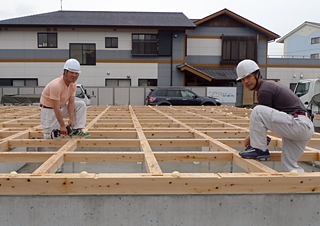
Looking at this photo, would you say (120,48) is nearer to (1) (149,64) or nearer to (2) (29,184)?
(1) (149,64)

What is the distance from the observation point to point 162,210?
235 cm

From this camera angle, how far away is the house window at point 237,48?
61.8 ft

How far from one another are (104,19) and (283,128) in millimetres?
17318

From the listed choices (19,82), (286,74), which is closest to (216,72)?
(286,74)

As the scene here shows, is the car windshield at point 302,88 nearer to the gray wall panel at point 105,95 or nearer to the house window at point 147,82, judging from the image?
the house window at point 147,82

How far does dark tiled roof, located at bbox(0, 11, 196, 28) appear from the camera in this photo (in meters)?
17.1

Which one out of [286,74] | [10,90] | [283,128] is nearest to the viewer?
[283,128]

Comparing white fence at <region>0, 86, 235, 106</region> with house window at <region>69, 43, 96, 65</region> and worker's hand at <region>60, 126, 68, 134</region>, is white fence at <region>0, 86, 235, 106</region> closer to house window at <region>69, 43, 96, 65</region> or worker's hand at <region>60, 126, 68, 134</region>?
house window at <region>69, 43, 96, 65</region>

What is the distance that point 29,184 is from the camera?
7.46 ft

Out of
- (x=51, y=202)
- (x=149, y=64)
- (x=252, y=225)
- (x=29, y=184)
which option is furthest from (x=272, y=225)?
(x=149, y=64)

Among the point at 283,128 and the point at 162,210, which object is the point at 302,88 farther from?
the point at 162,210

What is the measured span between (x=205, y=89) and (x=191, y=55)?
3.44m

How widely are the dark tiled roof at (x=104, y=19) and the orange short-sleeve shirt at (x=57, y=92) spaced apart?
46.3 feet

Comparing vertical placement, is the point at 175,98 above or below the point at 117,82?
below
